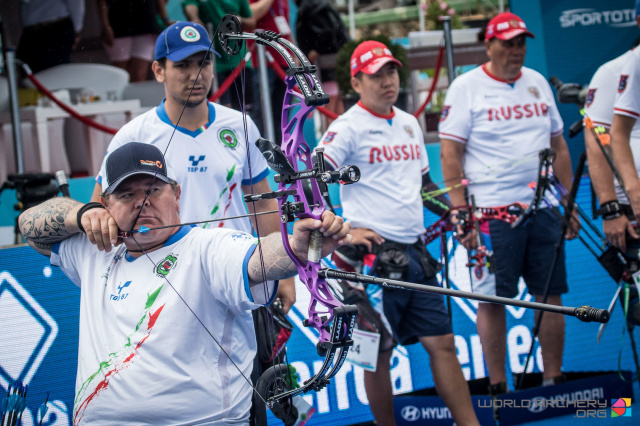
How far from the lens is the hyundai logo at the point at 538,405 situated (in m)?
3.86

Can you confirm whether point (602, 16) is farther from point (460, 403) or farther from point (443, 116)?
point (460, 403)

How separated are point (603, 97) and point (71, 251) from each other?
8.94 feet

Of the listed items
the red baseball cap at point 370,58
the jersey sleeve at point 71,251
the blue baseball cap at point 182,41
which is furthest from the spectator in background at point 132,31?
the jersey sleeve at point 71,251

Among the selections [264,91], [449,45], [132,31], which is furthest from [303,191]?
[132,31]

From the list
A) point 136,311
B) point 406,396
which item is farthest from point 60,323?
point 406,396

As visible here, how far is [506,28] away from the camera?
4000 millimetres

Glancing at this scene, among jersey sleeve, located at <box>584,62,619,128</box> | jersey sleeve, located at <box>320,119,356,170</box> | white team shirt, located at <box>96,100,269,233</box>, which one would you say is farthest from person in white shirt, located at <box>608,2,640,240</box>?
white team shirt, located at <box>96,100,269,233</box>

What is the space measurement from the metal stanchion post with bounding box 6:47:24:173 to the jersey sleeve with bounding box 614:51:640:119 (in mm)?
3772

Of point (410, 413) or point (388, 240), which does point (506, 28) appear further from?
point (410, 413)

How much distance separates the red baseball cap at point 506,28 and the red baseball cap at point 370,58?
0.65 metres

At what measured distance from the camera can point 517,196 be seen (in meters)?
3.87

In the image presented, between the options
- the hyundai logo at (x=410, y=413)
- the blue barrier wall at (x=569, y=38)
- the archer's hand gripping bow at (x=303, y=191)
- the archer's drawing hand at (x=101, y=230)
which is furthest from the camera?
the blue barrier wall at (x=569, y=38)

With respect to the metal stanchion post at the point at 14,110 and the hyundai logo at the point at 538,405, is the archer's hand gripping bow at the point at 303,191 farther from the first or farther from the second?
the metal stanchion post at the point at 14,110

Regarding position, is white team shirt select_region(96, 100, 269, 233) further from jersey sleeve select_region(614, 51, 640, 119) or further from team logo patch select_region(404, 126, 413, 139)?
jersey sleeve select_region(614, 51, 640, 119)
